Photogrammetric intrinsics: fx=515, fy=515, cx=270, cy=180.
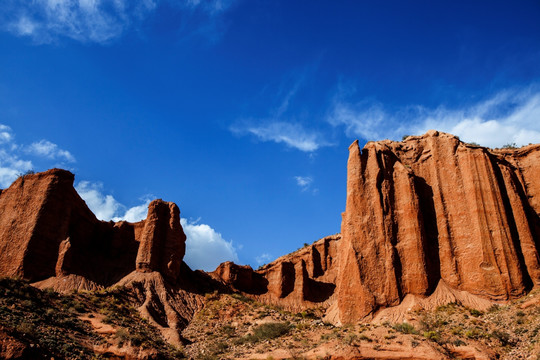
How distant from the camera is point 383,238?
4416 cm

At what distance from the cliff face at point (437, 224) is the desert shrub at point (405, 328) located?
5089mm

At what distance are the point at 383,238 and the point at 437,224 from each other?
16.7 ft

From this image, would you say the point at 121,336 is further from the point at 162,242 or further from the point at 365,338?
the point at 162,242

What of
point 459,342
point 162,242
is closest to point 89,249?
point 162,242

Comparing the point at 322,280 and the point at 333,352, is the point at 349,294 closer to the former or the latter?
the point at 333,352

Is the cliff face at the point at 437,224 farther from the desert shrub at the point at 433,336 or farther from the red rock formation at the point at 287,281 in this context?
the red rock formation at the point at 287,281

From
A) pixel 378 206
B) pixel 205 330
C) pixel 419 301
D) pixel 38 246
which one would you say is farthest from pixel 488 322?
pixel 38 246

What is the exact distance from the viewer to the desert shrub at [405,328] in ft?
112

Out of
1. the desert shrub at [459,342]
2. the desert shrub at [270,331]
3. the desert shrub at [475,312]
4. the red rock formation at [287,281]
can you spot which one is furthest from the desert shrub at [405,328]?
the red rock formation at [287,281]

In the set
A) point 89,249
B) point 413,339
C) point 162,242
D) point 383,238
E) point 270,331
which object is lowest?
point 413,339

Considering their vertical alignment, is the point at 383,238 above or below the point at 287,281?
below

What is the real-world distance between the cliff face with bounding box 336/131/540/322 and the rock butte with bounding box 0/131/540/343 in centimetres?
9

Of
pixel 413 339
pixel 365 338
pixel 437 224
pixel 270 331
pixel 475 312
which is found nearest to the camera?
pixel 413 339

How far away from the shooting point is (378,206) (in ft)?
150
